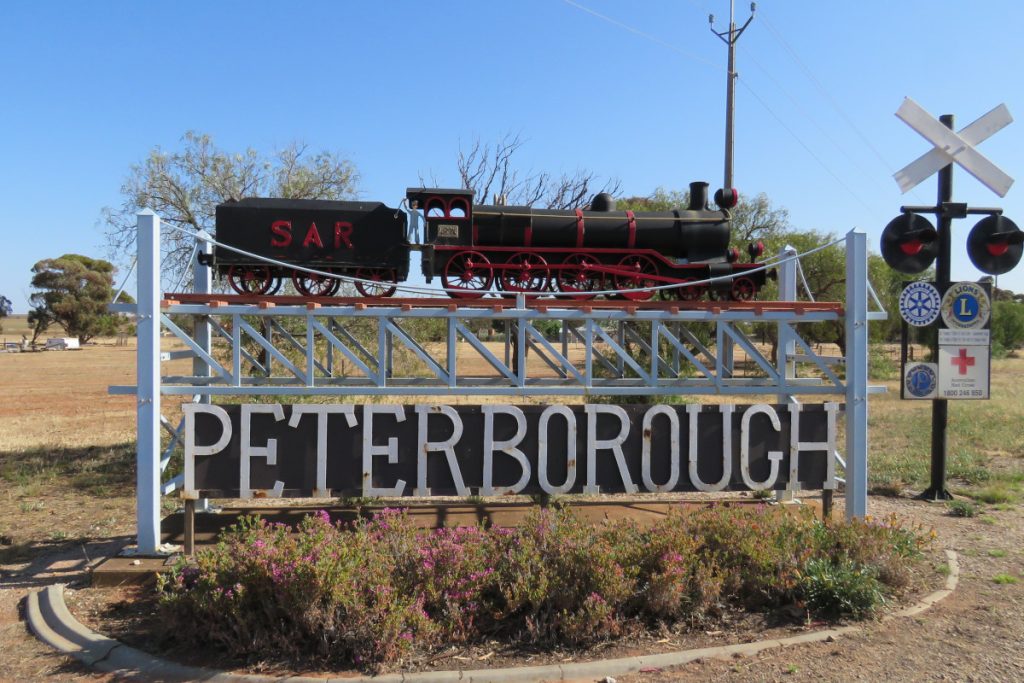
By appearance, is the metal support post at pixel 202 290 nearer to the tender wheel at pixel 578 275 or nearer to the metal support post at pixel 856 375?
the tender wheel at pixel 578 275

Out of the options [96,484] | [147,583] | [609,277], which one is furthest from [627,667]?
[96,484]

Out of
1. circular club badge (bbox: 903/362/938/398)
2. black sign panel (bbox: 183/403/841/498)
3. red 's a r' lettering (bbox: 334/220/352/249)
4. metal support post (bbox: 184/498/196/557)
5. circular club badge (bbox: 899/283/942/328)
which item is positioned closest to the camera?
metal support post (bbox: 184/498/196/557)

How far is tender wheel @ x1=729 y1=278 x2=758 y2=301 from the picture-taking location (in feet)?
30.8

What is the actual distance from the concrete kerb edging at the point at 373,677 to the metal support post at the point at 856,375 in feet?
6.07

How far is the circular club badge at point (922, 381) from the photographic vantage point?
33.3 ft

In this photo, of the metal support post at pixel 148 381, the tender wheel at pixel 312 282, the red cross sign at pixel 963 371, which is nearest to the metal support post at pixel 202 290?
Result: the tender wheel at pixel 312 282

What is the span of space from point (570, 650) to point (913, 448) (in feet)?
40.7

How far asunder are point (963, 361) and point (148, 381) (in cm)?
1045

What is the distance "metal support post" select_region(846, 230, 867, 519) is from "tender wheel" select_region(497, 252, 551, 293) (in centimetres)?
370

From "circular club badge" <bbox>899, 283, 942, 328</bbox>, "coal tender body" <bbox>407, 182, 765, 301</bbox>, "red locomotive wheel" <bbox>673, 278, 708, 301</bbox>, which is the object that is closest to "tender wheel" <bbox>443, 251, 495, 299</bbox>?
"coal tender body" <bbox>407, 182, 765, 301</bbox>

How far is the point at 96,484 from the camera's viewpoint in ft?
38.8

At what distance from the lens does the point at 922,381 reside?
10.2 meters

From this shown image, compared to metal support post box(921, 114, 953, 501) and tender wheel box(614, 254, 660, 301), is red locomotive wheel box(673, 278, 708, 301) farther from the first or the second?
metal support post box(921, 114, 953, 501)

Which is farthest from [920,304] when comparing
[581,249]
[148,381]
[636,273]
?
[148,381]
